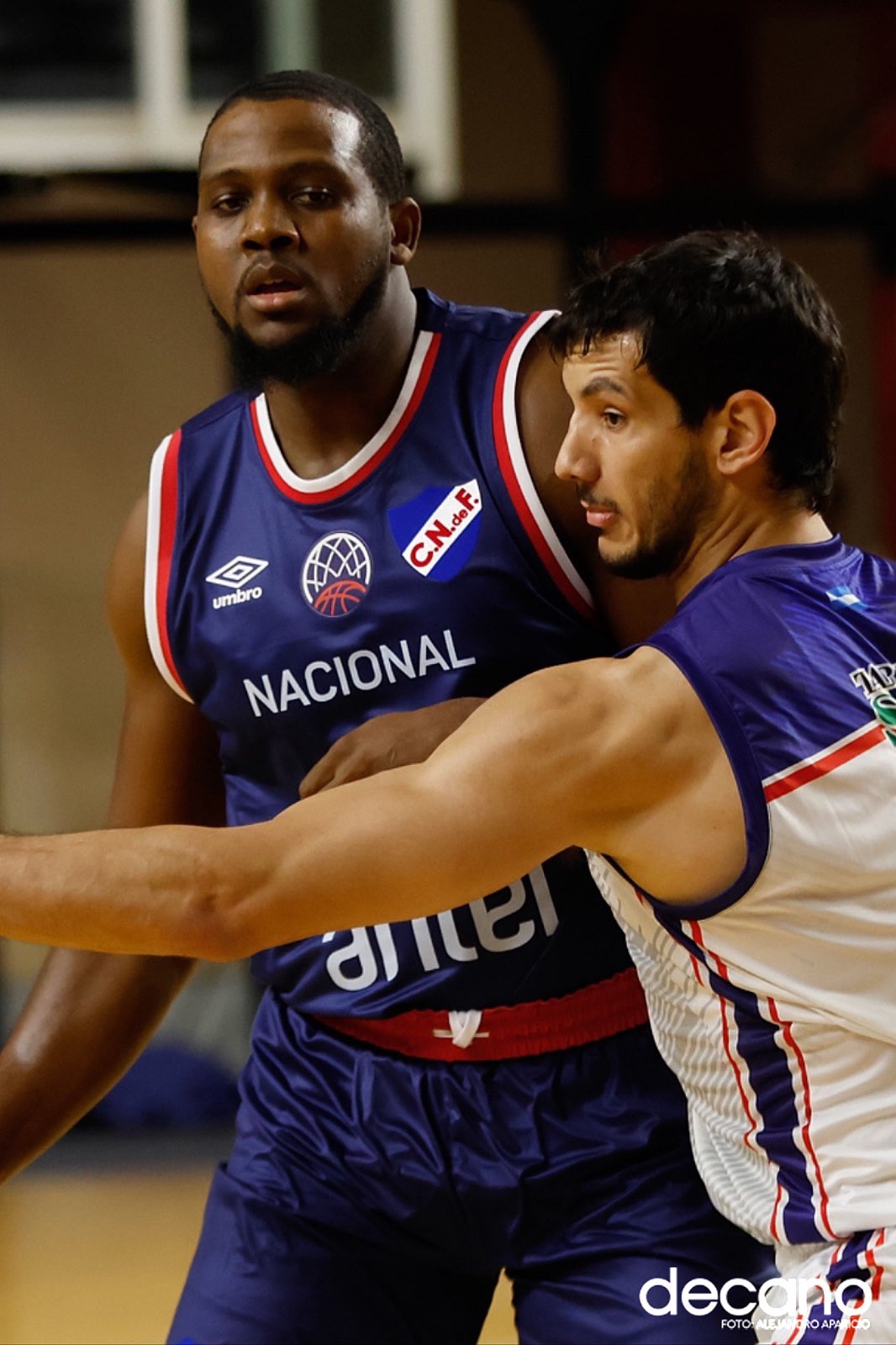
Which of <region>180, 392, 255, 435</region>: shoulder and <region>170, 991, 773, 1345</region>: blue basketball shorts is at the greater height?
<region>180, 392, 255, 435</region>: shoulder

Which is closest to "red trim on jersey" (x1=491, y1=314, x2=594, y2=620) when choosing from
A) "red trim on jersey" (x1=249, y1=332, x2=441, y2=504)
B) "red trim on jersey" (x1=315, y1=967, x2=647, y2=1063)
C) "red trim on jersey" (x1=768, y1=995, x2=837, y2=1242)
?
"red trim on jersey" (x1=249, y1=332, x2=441, y2=504)

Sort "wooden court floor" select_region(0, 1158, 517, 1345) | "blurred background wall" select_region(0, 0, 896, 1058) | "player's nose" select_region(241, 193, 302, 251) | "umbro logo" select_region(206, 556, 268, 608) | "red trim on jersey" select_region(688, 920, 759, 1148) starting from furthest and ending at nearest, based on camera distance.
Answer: "blurred background wall" select_region(0, 0, 896, 1058)
"wooden court floor" select_region(0, 1158, 517, 1345)
"umbro logo" select_region(206, 556, 268, 608)
"player's nose" select_region(241, 193, 302, 251)
"red trim on jersey" select_region(688, 920, 759, 1148)

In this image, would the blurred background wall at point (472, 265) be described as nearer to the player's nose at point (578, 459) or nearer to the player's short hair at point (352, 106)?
the player's short hair at point (352, 106)

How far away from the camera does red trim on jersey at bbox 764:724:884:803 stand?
1608 mm

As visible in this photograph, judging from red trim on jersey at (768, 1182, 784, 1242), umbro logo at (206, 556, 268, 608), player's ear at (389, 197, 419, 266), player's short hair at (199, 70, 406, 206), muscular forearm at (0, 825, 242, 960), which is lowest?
red trim on jersey at (768, 1182, 784, 1242)

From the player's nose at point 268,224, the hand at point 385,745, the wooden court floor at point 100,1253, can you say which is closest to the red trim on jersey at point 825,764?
the hand at point 385,745

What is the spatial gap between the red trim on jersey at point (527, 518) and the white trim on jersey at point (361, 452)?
12 centimetres

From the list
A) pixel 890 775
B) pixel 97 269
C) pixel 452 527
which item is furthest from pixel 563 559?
pixel 97 269

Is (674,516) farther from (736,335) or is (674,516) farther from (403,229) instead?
(403,229)

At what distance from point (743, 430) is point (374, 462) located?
536 millimetres

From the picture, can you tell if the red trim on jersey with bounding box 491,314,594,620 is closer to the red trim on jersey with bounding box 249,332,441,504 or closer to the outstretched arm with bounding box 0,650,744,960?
the red trim on jersey with bounding box 249,332,441,504

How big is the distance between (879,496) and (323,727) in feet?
17.0

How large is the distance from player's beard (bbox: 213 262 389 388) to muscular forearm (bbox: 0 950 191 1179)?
74 cm

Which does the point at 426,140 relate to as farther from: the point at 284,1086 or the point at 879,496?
the point at 284,1086
